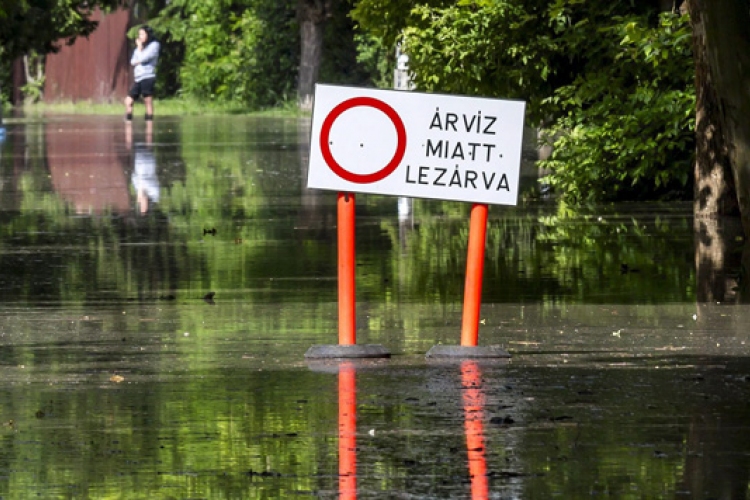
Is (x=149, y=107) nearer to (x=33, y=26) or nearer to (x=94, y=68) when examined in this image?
(x=33, y=26)

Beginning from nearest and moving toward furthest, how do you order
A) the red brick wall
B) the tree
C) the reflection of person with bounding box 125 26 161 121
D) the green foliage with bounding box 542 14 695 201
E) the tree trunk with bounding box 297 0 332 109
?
the green foliage with bounding box 542 14 695 201 → the tree → the reflection of person with bounding box 125 26 161 121 → the tree trunk with bounding box 297 0 332 109 → the red brick wall

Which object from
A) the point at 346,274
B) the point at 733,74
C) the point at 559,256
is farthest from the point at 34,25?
the point at 346,274

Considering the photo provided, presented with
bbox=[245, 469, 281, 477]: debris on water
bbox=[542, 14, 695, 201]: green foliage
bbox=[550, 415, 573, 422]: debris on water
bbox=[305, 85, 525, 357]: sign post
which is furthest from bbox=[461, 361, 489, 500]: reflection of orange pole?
bbox=[542, 14, 695, 201]: green foliage

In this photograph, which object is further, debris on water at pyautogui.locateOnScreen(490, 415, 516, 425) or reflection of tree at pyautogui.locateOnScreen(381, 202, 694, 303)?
reflection of tree at pyautogui.locateOnScreen(381, 202, 694, 303)

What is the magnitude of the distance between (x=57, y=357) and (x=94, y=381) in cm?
83

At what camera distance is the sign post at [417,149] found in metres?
10.0

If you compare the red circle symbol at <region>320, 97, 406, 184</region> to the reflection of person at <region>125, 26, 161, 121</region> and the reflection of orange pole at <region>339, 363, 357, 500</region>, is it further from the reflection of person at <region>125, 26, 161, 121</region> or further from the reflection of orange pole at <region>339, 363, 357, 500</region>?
the reflection of person at <region>125, 26, 161, 121</region>

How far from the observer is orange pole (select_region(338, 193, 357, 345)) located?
32.6 feet

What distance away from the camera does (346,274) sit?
10.0m

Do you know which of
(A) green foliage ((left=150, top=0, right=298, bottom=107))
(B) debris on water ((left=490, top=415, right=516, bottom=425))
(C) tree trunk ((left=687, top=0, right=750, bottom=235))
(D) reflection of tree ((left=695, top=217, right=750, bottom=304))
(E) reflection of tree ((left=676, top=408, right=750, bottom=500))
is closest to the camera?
(E) reflection of tree ((left=676, top=408, right=750, bottom=500))

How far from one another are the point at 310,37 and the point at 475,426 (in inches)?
1594

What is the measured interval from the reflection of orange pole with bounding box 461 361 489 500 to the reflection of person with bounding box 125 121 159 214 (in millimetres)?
10539

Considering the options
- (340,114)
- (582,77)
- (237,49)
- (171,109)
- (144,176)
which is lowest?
(340,114)

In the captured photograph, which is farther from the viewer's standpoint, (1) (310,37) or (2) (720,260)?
(1) (310,37)
